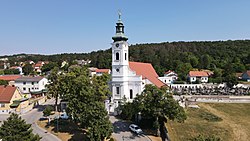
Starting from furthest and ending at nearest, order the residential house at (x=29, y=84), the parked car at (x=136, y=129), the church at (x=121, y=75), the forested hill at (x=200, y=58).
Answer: the forested hill at (x=200, y=58), the residential house at (x=29, y=84), the church at (x=121, y=75), the parked car at (x=136, y=129)

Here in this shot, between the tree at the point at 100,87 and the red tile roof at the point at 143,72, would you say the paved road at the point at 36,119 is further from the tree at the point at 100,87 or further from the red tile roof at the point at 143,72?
the red tile roof at the point at 143,72

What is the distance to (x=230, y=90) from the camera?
6488 cm

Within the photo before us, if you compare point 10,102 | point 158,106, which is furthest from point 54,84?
point 158,106

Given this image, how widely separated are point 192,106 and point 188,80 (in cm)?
3990

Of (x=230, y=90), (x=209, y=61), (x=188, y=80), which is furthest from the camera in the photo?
(x=209, y=61)

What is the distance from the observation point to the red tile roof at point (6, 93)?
1574 inches

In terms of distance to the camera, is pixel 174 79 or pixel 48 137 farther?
pixel 174 79

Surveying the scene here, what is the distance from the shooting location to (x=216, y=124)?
34969 mm

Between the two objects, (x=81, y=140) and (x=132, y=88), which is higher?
(x=132, y=88)

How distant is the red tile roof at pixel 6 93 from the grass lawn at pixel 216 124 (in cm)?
2607

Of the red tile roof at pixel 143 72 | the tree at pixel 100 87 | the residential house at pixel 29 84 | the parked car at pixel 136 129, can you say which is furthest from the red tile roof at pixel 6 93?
the parked car at pixel 136 129

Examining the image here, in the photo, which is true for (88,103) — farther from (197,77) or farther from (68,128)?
(197,77)

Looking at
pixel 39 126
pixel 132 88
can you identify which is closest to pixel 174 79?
pixel 132 88

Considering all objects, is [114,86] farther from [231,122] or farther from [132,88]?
[231,122]
